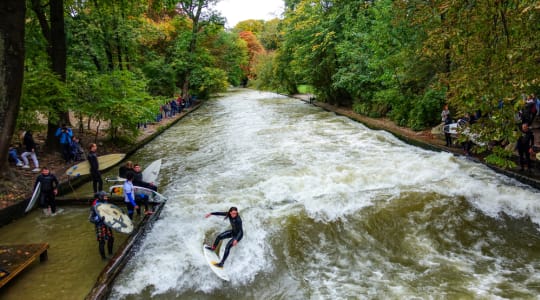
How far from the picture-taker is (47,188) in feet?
29.0

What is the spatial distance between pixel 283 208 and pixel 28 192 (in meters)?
7.35

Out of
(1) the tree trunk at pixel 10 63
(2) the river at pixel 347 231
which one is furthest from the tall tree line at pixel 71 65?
(2) the river at pixel 347 231

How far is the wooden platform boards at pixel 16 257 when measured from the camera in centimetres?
591

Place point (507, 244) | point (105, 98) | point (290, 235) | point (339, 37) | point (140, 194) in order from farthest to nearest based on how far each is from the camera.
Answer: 1. point (339, 37)
2. point (105, 98)
3. point (140, 194)
4. point (290, 235)
5. point (507, 244)

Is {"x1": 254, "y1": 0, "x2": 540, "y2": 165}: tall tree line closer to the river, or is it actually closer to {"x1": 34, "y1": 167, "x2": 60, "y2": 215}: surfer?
the river

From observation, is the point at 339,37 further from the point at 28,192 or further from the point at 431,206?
the point at 28,192

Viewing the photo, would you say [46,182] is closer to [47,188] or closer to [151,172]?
[47,188]

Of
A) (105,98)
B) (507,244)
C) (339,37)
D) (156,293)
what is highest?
(339,37)

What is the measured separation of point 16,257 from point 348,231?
670cm

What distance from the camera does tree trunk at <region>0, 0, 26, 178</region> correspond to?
898 cm

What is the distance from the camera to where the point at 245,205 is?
31.0ft

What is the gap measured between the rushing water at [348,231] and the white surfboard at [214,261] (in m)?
0.16

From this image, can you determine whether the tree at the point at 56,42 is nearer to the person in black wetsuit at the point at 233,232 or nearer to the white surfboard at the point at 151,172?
the white surfboard at the point at 151,172

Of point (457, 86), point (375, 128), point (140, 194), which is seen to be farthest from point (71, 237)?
point (375, 128)
